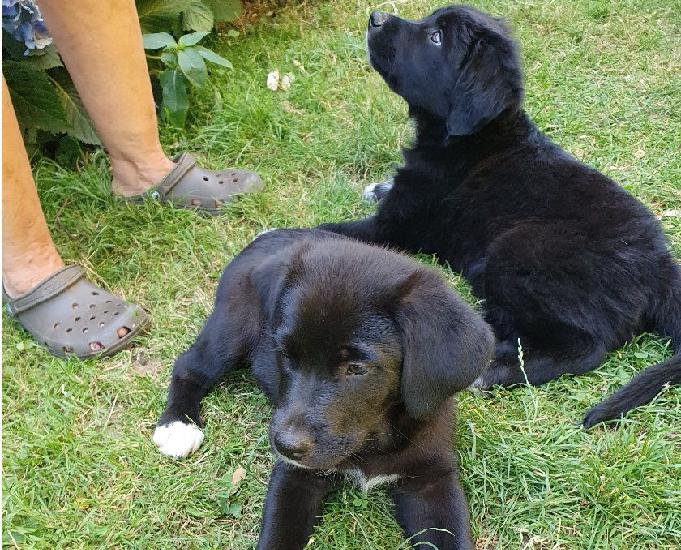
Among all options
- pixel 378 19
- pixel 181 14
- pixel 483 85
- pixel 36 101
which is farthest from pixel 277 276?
pixel 181 14

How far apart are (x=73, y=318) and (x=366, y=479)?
1.33 m

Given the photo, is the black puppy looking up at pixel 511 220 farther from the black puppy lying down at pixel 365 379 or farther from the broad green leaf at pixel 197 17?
the broad green leaf at pixel 197 17

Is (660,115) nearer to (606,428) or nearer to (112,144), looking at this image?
(606,428)

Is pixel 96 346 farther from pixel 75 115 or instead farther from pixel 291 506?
pixel 75 115

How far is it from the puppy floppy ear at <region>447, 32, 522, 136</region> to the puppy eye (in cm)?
160

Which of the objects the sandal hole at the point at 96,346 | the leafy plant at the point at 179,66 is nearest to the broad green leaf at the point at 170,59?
the leafy plant at the point at 179,66

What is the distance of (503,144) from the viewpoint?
3.31 meters

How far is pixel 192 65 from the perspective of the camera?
3.88 metres

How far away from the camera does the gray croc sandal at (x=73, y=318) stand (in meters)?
2.82

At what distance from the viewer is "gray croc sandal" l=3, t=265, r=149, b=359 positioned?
111 inches

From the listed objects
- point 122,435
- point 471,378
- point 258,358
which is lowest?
point 122,435

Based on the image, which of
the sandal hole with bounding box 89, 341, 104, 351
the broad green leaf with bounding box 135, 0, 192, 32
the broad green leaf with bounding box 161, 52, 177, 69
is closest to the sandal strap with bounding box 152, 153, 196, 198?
the broad green leaf with bounding box 161, 52, 177, 69

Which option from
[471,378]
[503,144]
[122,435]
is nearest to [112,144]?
[122,435]

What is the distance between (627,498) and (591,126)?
2.58 meters
